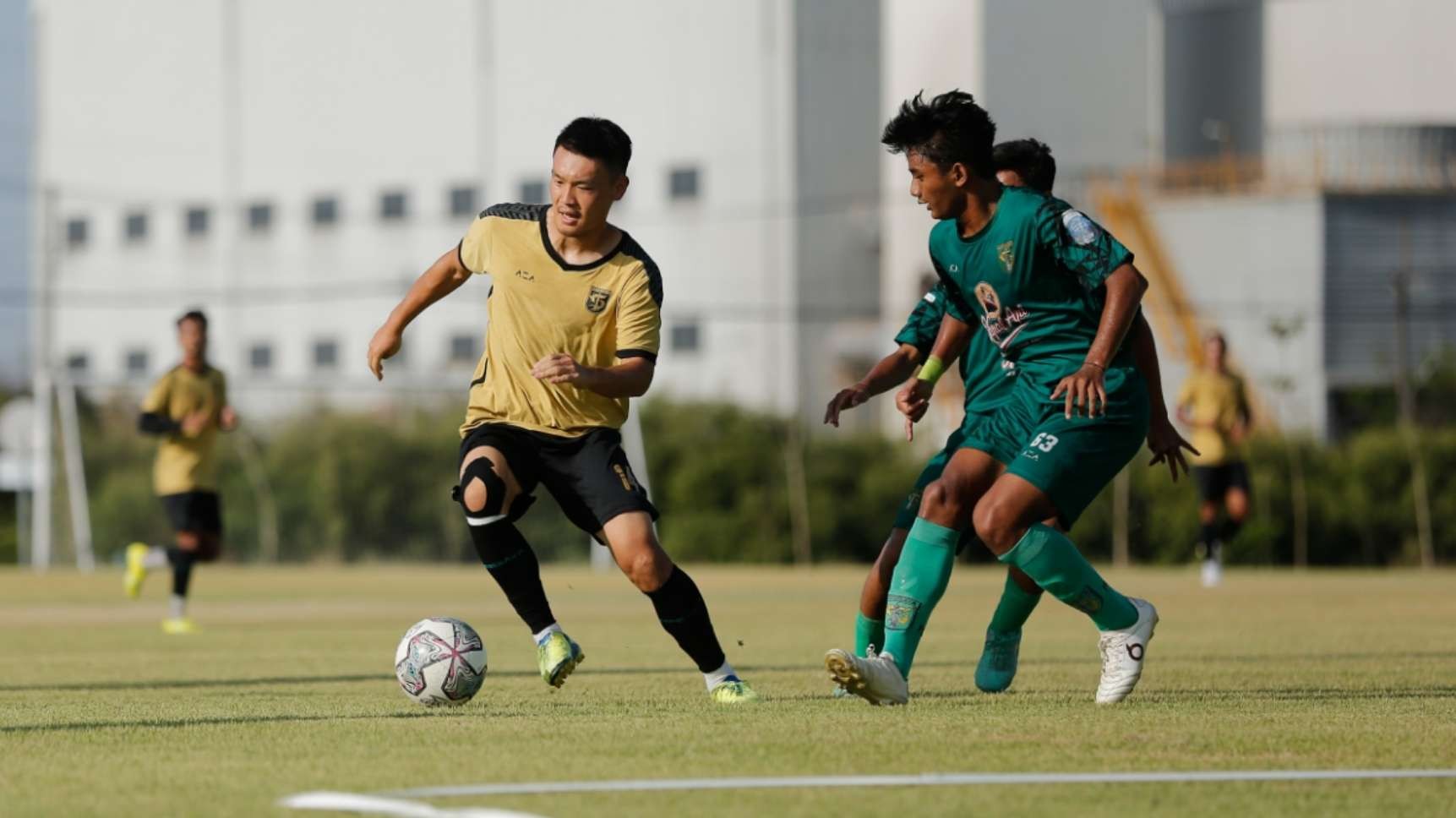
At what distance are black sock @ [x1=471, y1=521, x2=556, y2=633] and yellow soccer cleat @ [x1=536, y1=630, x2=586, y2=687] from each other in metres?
0.13

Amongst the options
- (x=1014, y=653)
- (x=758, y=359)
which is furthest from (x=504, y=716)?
(x=758, y=359)

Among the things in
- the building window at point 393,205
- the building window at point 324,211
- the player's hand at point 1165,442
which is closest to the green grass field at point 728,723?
the player's hand at point 1165,442

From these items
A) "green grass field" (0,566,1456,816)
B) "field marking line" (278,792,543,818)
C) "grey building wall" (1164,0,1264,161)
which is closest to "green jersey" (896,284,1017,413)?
"green grass field" (0,566,1456,816)

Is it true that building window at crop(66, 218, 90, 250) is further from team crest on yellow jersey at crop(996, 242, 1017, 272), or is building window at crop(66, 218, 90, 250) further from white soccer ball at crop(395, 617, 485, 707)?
team crest on yellow jersey at crop(996, 242, 1017, 272)

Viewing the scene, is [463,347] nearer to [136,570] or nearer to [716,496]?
[716,496]

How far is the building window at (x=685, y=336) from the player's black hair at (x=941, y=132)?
3831cm

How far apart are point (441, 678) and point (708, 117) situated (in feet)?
123

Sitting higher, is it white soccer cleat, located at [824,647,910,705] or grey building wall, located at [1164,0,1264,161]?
grey building wall, located at [1164,0,1264,161]

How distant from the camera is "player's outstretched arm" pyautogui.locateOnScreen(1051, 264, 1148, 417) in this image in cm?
741

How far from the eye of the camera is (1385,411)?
3581cm

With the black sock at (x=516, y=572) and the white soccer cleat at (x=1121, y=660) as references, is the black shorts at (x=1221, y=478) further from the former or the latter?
the black sock at (x=516, y=572)

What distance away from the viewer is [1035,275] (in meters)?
7.80

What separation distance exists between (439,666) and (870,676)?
5.11ft

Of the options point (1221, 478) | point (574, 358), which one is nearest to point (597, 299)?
point (574, 358)
